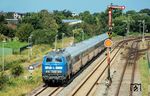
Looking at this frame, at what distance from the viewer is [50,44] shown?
333 feet

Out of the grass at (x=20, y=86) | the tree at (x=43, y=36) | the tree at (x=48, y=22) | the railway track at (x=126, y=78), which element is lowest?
the railway track at (x=126, y=78)

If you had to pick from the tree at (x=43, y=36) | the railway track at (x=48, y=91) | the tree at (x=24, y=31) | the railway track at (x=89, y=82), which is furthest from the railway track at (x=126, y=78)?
the tree at (x=24, y=31)

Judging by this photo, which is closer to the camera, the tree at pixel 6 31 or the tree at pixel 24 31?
the tree at pixel 24 31

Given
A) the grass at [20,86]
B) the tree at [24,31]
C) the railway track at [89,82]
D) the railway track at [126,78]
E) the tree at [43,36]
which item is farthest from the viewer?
the tree at [24,31]

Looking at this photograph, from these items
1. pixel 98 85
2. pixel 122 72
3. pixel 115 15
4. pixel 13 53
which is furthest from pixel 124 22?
pixel 98 85

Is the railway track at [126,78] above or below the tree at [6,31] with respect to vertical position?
below

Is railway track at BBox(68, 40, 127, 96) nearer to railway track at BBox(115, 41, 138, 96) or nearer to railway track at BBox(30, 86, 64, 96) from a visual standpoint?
railway track at BBox(30, 86, 64, 96)

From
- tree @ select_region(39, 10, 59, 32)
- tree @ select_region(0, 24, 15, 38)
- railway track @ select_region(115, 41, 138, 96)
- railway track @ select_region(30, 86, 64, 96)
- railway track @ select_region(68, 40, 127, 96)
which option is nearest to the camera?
railway track @ select_region(30, 86, 64, 96)

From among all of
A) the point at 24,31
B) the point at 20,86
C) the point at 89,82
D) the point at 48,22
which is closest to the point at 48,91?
the point at 20,86

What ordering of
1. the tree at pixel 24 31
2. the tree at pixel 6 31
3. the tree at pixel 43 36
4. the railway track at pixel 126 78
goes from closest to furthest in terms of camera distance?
the railway track at pixel 126 78 < the tree at pixel 43 36 < the tree at pixel 24 31 < the tree at pixel 6 31

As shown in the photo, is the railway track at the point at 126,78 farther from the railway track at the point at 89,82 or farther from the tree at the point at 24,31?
the tree at the point at 24,31

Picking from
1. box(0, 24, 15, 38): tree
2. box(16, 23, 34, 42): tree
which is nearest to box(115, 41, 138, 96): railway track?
box(16, 23, 34, 42): tree

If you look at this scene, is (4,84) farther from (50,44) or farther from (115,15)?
(115,15)

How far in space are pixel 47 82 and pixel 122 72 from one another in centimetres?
1564
